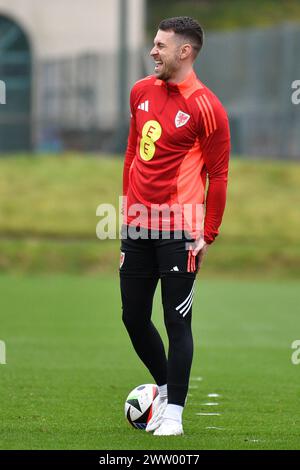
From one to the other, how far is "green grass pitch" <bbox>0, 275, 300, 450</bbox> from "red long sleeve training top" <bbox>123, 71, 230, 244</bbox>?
4.33 feet

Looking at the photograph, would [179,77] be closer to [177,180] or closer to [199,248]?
[177,180]

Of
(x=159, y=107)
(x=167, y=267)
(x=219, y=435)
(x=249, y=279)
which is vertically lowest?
(x=249, y=279)

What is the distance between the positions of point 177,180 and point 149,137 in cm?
32

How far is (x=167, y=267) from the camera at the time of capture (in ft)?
25.4

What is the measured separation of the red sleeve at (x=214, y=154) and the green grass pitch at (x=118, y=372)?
1327 millimetres

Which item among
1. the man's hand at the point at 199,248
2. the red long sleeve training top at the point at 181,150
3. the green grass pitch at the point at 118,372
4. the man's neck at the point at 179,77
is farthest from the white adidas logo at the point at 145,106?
the green grass pitch at the point at 118,372

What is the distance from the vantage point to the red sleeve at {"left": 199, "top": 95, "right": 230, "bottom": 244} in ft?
25.1

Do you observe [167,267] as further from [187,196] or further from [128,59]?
[128,59]

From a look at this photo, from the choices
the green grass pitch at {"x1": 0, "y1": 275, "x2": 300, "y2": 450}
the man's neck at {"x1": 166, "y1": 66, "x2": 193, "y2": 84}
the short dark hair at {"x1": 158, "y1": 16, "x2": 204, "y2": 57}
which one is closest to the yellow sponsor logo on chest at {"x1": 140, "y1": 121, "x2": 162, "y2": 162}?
the man's neck at {"x1": 166, "y1": 66, "x2": 193, "y2": 84}

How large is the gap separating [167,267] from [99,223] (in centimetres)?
2039

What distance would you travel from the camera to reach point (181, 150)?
7.71 meters

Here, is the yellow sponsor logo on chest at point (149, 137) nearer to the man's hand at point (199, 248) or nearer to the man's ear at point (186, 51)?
the man's ear at point (186, 51)

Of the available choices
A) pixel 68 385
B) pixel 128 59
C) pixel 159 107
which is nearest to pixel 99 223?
pixel 128 59
